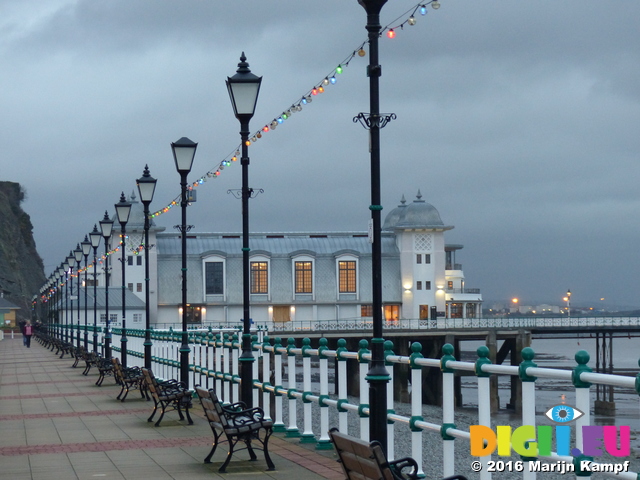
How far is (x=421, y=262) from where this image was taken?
279ft

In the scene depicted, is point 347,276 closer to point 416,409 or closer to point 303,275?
point 303,275

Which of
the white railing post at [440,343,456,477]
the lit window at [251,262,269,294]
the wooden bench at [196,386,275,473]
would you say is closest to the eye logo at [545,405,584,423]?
the white railing post at [440,343,456,477]

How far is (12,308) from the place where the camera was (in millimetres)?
104000

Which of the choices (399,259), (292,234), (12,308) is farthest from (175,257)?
(12,308)

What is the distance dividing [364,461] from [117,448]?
6549 millimetres

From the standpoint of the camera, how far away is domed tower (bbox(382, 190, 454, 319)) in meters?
84.5

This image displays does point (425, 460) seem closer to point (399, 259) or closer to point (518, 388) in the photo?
point (518, 388)

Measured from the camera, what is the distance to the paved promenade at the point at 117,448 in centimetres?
1007

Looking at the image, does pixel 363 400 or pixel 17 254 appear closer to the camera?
pixel 363 400

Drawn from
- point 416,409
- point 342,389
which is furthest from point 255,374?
point 416,409

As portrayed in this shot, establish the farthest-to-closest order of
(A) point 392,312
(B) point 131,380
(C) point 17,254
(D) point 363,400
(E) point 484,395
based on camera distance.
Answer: (C) point 17,254, (A) point 392,312, (B) point 131,380, (D) point 363,400, (E) point 484,395

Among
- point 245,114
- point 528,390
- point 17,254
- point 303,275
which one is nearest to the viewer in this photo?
→ point 528,390

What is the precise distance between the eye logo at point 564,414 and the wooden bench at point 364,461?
713 mm

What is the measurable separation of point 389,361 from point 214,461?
2.50 metres
